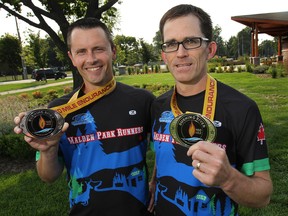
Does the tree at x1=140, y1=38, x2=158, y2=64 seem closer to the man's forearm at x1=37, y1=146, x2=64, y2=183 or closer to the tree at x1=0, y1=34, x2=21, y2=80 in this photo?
the tree at x1=0, y1=34, x2=21, y2=80

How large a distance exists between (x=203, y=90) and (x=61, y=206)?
12.4ft

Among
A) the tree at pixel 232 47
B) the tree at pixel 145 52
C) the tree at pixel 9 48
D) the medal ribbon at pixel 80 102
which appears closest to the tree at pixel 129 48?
the tree at pixel 145 52

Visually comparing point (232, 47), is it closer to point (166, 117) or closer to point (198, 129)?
point (166, 117)

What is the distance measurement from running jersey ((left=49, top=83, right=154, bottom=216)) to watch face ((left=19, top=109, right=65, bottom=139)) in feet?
1.22

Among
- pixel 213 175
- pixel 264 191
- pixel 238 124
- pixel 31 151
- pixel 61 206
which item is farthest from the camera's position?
pixel 31 151

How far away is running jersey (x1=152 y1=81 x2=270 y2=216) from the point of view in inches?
81.5

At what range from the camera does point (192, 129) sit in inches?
75.3

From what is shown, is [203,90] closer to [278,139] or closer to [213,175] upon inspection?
[213,175]

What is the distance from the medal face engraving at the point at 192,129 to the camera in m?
1.87

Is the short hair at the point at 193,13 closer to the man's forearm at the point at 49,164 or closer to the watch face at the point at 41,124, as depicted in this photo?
the watch face at the point at 41,124

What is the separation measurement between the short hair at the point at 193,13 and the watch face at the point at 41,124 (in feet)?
3.71

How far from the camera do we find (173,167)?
2275 mm

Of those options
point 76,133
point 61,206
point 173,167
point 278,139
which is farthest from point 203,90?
point 278,139

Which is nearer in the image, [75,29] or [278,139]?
[75,29]
